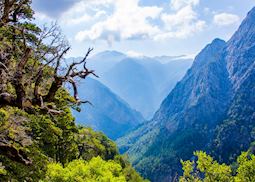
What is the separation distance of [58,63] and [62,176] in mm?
22469

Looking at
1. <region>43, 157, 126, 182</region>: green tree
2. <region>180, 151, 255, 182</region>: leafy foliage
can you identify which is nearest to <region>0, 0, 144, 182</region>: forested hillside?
<region>43, 157, 126, 182</region>: green tree

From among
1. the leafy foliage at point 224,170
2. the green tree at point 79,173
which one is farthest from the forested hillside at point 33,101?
the leafy foliage at point 224,170

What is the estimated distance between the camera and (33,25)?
138 feet

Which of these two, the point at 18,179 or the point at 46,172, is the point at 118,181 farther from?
the point at 18,179

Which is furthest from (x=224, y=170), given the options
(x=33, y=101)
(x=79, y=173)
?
(x=33, y=101)

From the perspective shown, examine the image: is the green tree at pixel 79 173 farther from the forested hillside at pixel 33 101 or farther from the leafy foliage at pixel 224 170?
the leafy foliage at pixel 224 170

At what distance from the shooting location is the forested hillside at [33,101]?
1841cm

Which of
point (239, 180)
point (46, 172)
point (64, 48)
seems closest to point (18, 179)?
point (46, 172)

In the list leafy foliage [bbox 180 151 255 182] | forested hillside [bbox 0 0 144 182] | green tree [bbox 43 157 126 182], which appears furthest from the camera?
green tree [bbox 43 157 126 182]

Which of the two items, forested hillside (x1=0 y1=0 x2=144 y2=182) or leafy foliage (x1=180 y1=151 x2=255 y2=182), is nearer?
forested hillside (x1=0 y1=0 x2=144 y2=182)

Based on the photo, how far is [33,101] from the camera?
61.7 feet

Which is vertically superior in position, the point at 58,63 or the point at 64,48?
the point at 64,48

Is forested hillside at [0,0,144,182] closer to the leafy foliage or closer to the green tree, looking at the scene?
the green tree

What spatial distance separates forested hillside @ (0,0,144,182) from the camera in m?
18.4
